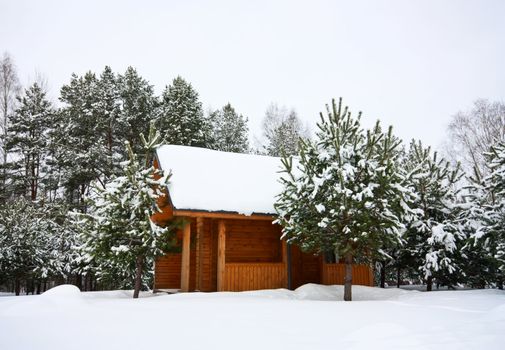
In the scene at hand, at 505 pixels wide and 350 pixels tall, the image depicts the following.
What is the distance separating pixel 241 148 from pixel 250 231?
21.6 metres

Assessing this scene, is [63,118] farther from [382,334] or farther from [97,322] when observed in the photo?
[382,334]

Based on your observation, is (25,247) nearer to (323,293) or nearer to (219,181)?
(219,181)

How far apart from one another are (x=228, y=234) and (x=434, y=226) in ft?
24.7

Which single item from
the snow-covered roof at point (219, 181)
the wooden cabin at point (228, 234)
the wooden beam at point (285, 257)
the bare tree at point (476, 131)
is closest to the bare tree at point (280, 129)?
the bare tree at point (476, 131)

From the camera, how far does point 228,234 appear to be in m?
13.8

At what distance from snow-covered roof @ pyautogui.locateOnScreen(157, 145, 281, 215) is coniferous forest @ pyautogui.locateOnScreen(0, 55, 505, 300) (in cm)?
80

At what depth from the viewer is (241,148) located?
35156 mm

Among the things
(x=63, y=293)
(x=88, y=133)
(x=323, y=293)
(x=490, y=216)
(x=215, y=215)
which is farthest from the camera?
(x=88, y=133)

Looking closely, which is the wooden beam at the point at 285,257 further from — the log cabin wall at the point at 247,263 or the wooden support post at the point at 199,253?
the wooden support post at the point at 199,253

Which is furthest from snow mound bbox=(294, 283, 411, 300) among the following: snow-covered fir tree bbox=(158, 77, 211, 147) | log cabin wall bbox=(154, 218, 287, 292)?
snow-covered fir tree bbox=(158, 77, 211, 147)

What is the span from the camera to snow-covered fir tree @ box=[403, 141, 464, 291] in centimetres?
1291

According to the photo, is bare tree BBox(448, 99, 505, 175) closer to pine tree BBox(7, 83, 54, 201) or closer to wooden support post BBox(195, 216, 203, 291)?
wooden support post BBox(195, 216, 203, 291)

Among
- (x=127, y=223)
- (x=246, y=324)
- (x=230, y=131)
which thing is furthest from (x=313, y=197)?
(x=230, y=131)

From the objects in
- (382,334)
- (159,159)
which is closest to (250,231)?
(159,159)
